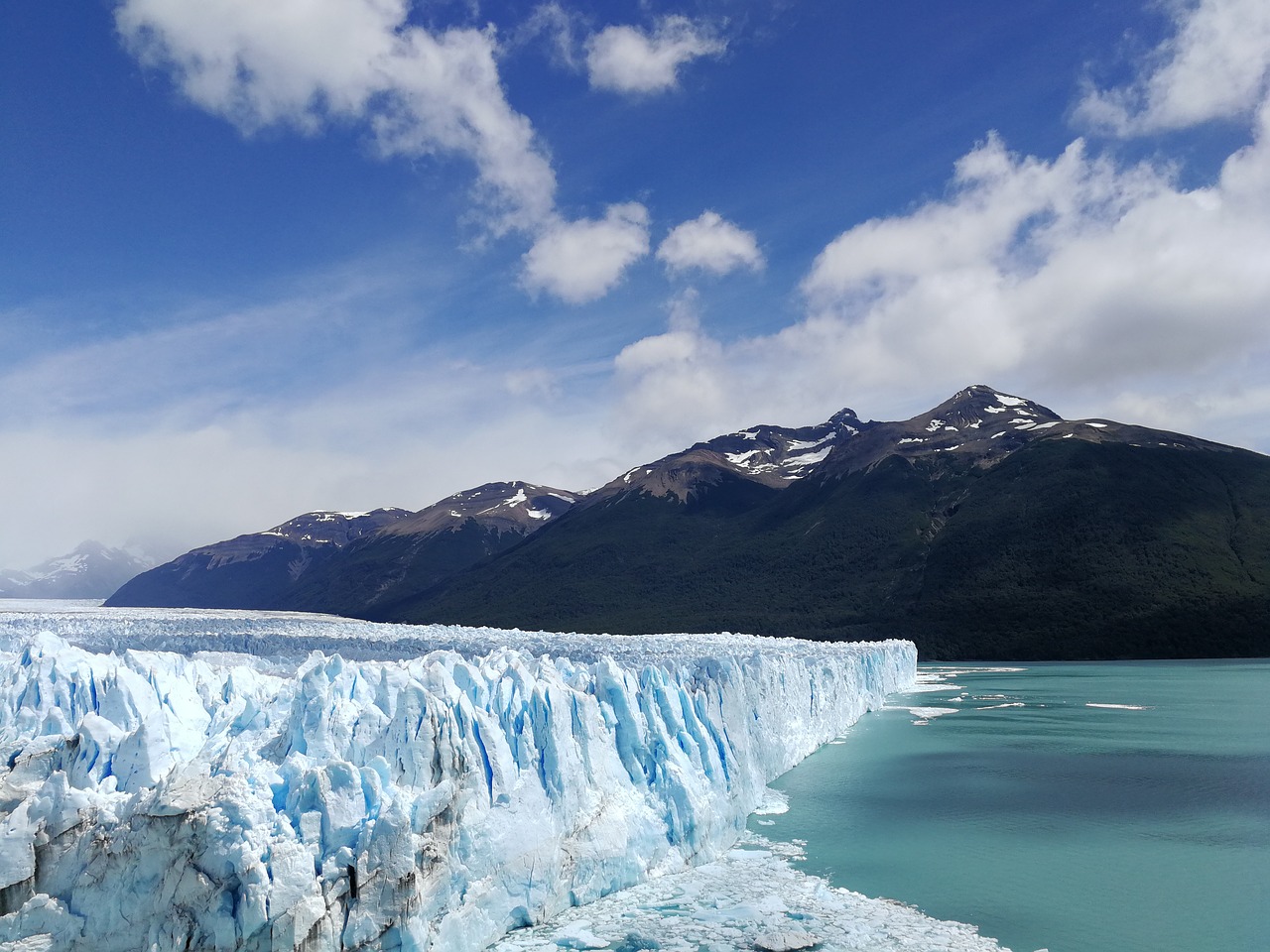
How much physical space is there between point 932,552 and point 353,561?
355 feet

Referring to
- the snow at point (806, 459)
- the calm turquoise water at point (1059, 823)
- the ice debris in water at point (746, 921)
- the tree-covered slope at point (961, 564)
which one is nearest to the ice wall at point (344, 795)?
the ice debris in water at point (746, 921)

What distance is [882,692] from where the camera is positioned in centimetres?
4203

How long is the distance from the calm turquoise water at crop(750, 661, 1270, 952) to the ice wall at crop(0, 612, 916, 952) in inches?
133

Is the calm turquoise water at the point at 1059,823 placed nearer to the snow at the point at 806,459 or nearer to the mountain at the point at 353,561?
the mountain at the point at 353,561

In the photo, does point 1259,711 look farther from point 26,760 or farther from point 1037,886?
point 26,760

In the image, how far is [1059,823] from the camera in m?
18.5

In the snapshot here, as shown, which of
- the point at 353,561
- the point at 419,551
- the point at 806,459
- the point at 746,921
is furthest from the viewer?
the point at 806,459

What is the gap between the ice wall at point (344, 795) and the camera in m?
9.94

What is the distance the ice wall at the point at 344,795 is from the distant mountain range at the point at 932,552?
60429mm

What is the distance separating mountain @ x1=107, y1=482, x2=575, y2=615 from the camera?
144 meters

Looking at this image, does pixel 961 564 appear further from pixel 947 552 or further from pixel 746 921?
pixel 746 921

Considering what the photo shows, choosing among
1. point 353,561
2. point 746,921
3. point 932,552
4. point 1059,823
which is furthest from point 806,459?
point 746,921

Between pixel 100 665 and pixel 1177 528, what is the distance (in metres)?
82.1

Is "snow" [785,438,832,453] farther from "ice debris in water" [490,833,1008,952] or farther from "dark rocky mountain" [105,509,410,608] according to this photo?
"ice debris in water" [490,833,1008,952]
